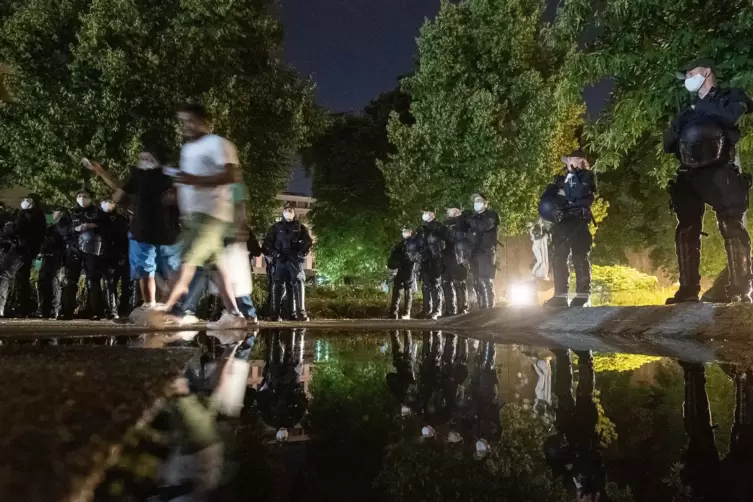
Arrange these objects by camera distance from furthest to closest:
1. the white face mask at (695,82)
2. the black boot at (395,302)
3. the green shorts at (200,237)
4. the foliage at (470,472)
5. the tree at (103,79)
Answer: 1. the tree at (103,79)
2. the black boot at (395,302)
3. the green shorts at (200,237)
4. the white face mask at (695,82)
5. the foliage at (470,472)

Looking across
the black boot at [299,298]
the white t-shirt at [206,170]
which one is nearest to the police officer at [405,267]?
the black boot at [299,298]

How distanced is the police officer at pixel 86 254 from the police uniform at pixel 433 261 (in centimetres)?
646

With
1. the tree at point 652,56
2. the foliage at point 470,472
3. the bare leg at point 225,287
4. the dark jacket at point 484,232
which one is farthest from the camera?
the dark jacket at point 484,232

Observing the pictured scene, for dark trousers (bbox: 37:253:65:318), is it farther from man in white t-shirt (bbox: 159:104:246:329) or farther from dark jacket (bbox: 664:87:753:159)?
dark jacket (bbox: 664:87:753:159)

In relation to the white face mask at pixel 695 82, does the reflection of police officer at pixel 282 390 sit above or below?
below

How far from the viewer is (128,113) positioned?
54.7 ft

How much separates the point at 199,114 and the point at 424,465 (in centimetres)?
515

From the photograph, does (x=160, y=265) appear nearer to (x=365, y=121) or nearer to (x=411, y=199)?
(x=411, y=199)

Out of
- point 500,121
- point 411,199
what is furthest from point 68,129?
point 500,121

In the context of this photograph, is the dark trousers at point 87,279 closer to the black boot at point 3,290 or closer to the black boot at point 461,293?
the black boot at point 3,290

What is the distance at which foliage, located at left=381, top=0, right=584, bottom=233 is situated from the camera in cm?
2281

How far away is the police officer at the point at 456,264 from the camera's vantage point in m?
12.4

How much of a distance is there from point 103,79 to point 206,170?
12.2m

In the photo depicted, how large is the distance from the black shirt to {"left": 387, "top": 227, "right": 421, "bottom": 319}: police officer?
6969 millimetres
